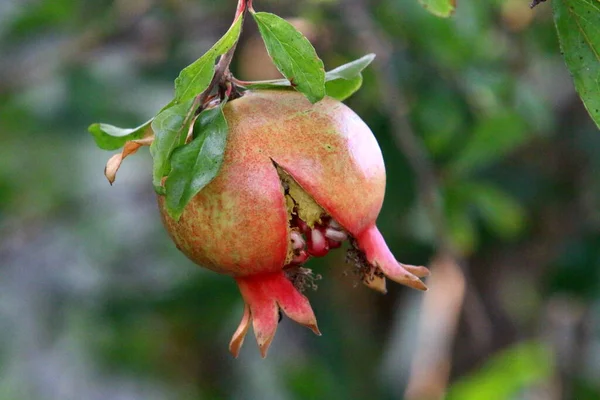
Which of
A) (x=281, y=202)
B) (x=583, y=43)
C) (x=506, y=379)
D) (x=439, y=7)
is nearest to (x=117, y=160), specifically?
(x=281, y=202)

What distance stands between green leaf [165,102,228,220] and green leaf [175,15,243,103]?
39mm

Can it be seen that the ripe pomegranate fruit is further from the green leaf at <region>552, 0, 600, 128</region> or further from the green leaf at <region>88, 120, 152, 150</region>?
the green leaf at <region>552, 0, 600, 128</region>

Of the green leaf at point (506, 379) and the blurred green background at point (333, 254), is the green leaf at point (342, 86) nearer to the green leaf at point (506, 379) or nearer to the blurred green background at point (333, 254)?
the blurred green background at point (333, 254)

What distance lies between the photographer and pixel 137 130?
0.89 m

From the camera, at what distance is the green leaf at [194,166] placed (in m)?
0.79

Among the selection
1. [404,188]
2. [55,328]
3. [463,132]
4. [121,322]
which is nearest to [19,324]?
[55,328]

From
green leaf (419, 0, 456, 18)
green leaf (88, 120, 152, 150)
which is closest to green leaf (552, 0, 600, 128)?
green leaf (419, 0, 456, 18)

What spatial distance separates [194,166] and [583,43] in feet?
1.40

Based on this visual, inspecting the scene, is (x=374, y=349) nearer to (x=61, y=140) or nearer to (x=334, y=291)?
(x=334, y=291)

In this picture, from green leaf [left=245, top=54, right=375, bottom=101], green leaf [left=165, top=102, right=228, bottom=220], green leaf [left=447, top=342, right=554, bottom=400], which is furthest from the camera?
green leaf [left=447, top=342, right=554, bottom=400]

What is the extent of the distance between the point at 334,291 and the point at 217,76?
1855 millimetres

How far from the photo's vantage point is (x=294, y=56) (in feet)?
2.68

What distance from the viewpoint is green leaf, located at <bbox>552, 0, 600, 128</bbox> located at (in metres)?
0.87

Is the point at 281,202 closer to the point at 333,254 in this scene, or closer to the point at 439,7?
the point at 439,7
